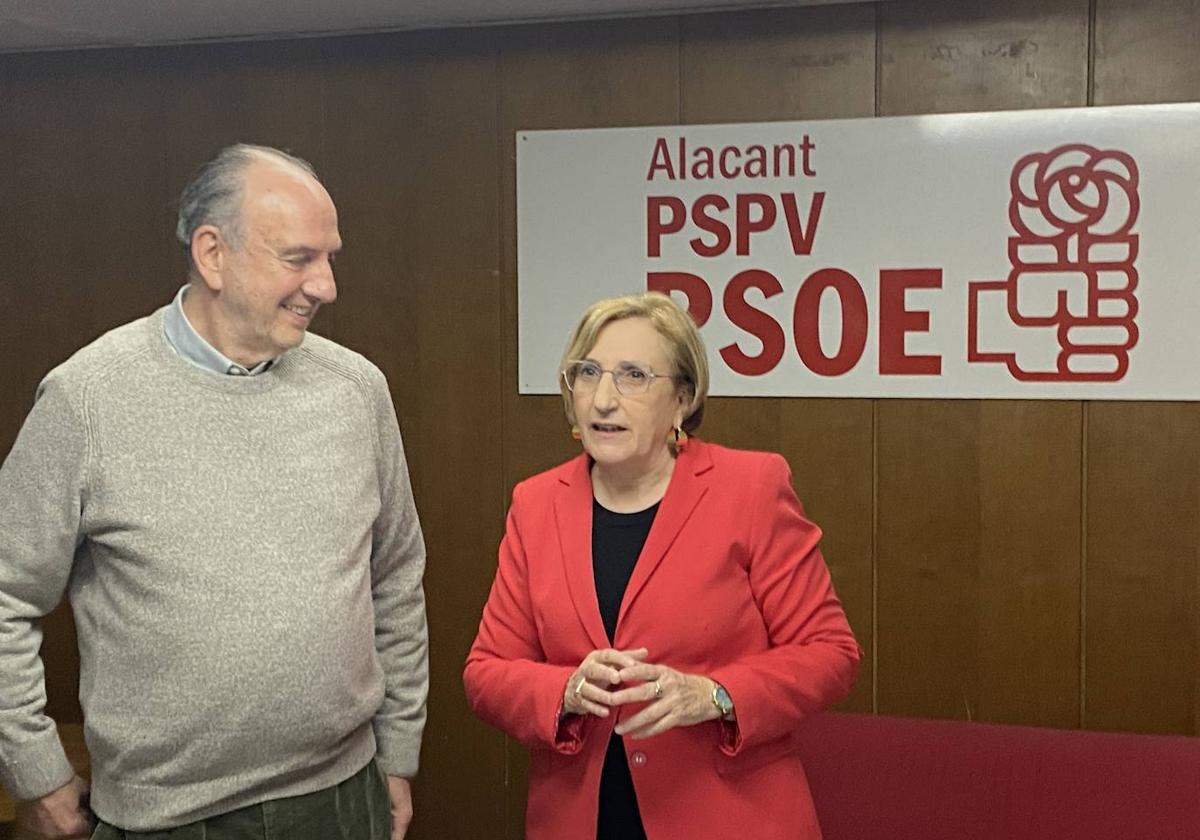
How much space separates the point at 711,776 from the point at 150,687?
76 cm

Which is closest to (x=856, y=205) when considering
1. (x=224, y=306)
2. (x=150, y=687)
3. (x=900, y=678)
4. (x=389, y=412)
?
(x=900, y=678)

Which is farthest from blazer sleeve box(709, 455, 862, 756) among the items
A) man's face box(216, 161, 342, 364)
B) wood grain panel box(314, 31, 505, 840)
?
wood grain panel box(314, 31, 505, 840)

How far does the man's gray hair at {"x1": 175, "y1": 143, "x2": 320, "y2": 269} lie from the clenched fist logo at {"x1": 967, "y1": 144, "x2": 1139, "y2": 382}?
165 cm

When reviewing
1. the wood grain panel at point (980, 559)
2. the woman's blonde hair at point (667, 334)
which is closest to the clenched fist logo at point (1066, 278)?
the wood grain panel at point (980, 559)

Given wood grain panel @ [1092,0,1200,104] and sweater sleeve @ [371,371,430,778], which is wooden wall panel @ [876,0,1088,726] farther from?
sweater sleeve @ [371,371,430,778]

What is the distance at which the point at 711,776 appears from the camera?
6.18 feet

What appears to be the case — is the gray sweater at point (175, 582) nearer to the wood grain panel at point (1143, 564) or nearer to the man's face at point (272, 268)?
the man's face at point (272, 268)

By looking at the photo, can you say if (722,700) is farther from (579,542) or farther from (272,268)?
(272,268)

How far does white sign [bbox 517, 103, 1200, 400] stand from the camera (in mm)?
2811

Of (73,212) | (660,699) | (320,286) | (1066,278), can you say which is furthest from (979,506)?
(73,212)

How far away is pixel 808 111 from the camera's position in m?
3.00

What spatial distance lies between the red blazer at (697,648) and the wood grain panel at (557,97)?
1.27 metres

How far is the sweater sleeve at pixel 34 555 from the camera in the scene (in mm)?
1696

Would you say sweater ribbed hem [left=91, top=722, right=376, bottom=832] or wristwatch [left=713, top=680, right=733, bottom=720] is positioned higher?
wristwatch [left=713, top=680, right=733, bottom=720]
